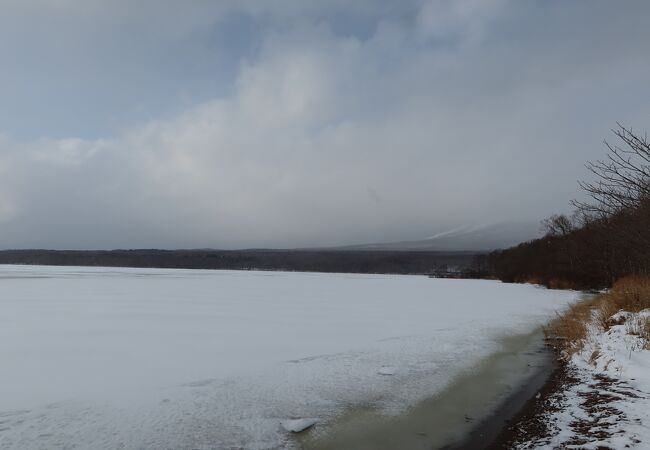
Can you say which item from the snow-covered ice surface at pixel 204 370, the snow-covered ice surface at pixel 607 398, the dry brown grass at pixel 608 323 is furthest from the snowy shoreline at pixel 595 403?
the snow-covered ice surface at pixel 204 370

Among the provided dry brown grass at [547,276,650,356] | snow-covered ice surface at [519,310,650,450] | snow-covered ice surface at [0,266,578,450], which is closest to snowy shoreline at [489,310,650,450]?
snow-covered ice surface at [519,310,650,450]

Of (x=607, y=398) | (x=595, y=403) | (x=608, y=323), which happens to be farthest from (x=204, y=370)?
(x=608, y=323)

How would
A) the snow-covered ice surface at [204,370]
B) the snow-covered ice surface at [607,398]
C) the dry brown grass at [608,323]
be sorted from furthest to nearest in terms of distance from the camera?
the dry brown grass at [608,323]
the snow-covered ice surface at [204,370]
the snow-covered ice surface at [607,398]

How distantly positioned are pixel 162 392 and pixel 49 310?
34.8ft

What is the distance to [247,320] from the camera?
13.4 metres

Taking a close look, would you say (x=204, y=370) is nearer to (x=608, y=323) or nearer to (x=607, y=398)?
(x=607, y=398)

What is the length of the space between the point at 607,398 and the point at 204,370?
20.5 feet

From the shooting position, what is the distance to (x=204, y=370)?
24.9ft

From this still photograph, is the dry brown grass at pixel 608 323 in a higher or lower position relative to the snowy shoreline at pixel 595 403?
higher

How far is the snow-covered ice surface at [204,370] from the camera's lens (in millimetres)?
5176

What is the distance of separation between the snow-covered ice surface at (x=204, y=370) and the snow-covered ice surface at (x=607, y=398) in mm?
2007

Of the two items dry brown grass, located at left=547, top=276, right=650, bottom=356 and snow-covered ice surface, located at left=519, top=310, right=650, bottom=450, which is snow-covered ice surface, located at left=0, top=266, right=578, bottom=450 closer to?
dry brown grass, located at left=547, top=276, right=650, bottom=356

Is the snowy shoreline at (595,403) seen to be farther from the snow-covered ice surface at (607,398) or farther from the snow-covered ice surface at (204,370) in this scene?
the snow-covered ice surface at (204,370)

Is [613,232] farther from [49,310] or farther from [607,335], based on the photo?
[49,310]
